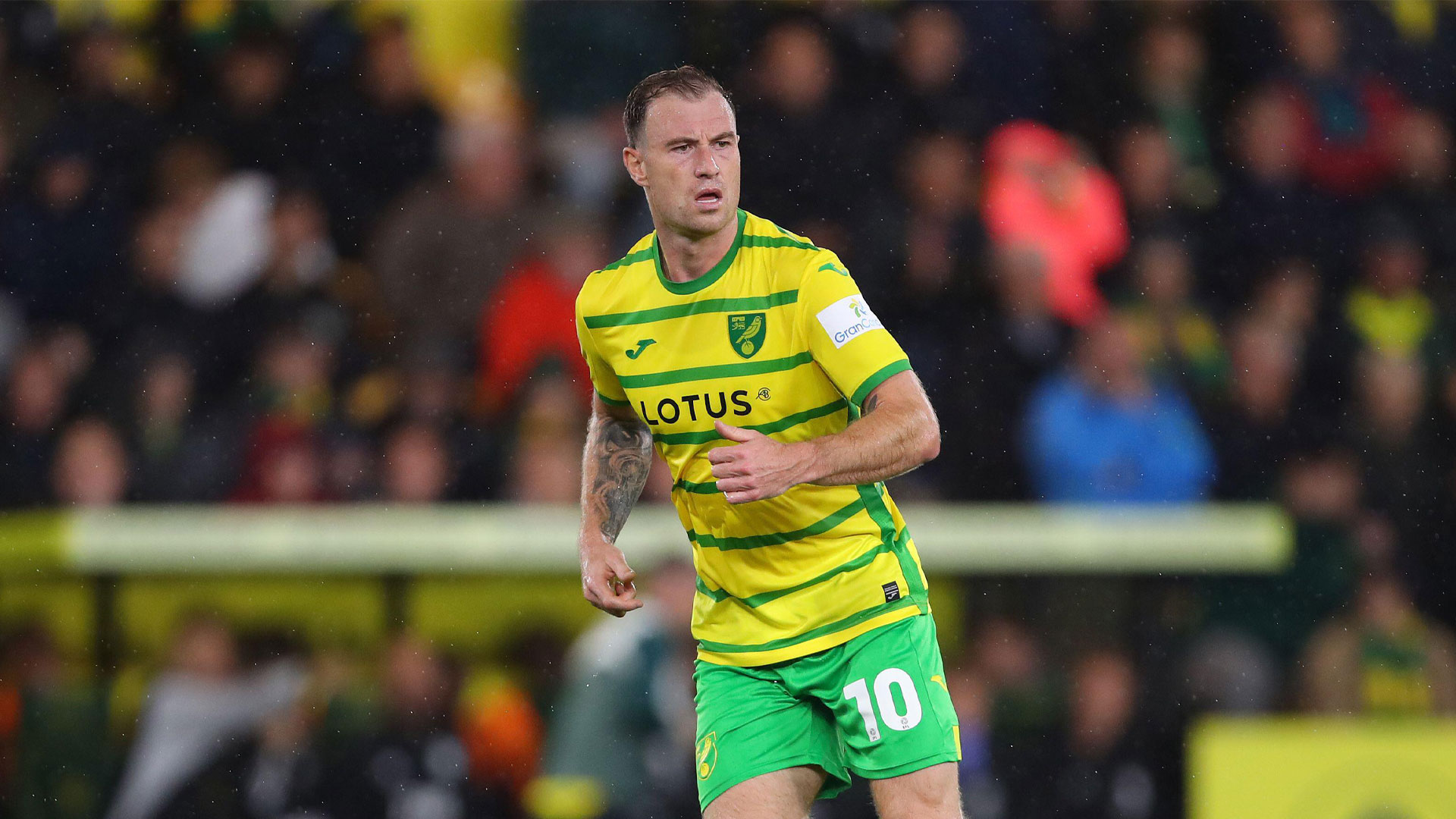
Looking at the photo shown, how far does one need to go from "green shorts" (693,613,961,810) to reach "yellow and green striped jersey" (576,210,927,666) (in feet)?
0.20

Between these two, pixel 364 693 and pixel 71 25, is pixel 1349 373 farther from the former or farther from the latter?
pixel 71 25

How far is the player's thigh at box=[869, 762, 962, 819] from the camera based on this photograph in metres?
3.88

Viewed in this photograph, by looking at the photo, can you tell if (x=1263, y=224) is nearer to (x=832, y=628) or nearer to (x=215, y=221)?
(x=215, y=221)

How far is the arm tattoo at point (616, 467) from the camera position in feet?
14.4

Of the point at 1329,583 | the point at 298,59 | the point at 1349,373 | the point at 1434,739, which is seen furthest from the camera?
the point at 298,59

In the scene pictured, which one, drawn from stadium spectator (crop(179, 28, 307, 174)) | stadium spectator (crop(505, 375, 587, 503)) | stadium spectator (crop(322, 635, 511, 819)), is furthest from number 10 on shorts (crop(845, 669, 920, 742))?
stadium spectator (crop(179, 28, 307, 174))

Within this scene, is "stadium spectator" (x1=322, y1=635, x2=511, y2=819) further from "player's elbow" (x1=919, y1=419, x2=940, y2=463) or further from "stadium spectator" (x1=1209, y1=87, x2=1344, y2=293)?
"stadium spectator" (x1=1209, y1=87, x2=1344, y2=293)

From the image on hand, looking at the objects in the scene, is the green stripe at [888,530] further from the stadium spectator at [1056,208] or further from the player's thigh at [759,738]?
the stadium spectator at [1056,208]

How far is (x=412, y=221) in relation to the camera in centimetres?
862

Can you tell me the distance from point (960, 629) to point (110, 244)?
4.84 metres

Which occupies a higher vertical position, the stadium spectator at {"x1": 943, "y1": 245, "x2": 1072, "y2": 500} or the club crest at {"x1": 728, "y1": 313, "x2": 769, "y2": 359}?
the club crest at {"x1": 728, "y1": 313, "x2": 769, "y2": 359}

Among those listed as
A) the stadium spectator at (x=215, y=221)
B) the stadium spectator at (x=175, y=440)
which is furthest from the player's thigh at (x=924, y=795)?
the stadium spectator at (x=215, y=221)

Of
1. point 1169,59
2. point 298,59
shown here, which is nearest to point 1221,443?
point 1169,59

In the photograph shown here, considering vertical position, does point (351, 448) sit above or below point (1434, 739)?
above
